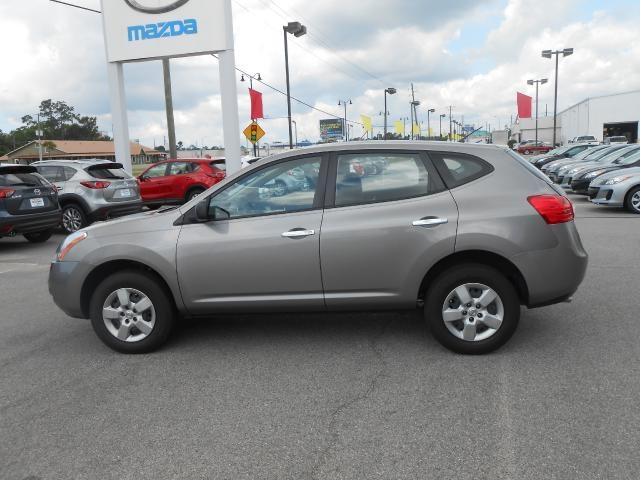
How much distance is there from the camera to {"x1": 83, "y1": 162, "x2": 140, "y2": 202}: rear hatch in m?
12.3

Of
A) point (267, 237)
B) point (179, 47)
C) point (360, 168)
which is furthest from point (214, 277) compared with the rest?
point (179, 47)

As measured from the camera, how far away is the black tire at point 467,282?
13.8 ft

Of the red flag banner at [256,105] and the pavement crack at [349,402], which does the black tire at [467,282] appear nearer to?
the pavement crack at [349,402]

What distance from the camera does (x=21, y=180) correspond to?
10258 millimetres

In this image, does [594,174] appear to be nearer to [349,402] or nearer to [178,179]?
[178,179]

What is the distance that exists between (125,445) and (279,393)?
1048 millimetres

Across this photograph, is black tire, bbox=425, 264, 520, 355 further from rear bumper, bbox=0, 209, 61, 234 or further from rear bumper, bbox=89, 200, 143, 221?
rear bumper, bbox=89, 200, 143, 221

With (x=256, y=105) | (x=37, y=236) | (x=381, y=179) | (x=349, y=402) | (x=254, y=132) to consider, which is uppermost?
(x=256, y=105)

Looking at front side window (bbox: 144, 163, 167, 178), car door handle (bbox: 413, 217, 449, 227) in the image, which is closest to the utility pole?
front side window (bbox: 144, 163, 167, 178)

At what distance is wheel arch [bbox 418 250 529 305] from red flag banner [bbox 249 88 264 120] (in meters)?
20.4

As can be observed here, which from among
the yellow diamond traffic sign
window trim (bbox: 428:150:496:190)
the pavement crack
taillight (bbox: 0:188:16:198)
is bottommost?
the pavement crack

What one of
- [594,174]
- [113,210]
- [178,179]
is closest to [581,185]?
[594,174]

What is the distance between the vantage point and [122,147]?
59.2ft

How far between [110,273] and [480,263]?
304cm
